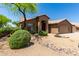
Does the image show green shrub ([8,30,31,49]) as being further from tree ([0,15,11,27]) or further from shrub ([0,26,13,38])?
tree ([0,15,11,27])

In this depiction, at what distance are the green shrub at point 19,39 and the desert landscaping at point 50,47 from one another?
126mm

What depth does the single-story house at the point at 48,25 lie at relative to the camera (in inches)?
212

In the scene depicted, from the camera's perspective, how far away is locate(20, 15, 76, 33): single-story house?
538cm

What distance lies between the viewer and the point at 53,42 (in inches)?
215

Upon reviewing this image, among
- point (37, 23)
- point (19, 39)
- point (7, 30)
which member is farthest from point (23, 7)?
point (19, 39)

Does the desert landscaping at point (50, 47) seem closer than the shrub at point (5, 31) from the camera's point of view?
Yes

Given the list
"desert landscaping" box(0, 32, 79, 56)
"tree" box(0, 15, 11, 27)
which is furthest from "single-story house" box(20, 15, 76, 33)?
"tree" box(0, 15, 11, 27)

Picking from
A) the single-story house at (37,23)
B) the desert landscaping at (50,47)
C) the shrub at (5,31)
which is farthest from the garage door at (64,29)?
the shrub at (5,31)

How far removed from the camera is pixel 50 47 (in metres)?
5.38

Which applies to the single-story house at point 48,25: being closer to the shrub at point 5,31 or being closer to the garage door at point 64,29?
the garage door at point 64,29

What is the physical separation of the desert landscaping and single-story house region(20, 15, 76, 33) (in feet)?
0.50

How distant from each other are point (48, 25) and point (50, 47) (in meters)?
0.56

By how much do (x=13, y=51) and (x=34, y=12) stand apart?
3.82 feet

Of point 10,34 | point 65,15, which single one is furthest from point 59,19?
point 10,34
